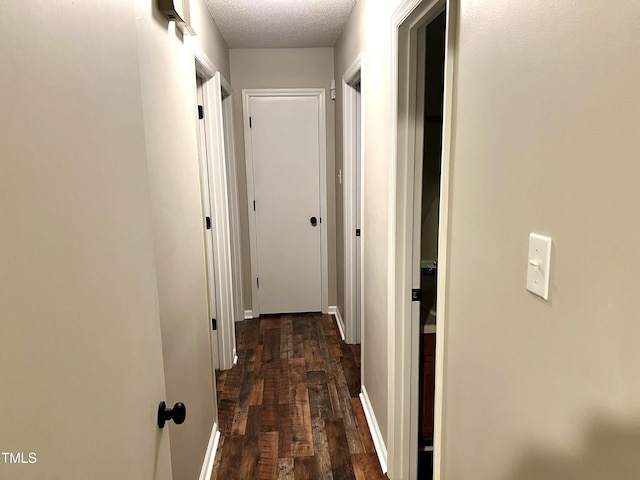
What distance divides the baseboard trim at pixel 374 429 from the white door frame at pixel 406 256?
0.13 metres

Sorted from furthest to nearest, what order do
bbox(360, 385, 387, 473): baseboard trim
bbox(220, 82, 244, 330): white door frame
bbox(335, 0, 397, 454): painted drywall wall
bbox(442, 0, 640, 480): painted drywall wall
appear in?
bbox(220, 82, 244, 330): white door frame < bbox(360, 385, 387, 473): baseboard trim < bbox(335, 0, 397, 454): painted drywall wall < bbox(442, 0, 640, 480): painted drywall wall

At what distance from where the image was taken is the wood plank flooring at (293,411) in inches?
86.0

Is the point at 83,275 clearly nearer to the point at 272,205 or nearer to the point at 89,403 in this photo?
the point at 89,403

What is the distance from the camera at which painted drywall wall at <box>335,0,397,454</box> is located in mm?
1929

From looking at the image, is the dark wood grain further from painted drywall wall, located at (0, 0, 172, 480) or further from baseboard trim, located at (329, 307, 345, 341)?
painted drywall wall, located at (0, 0, 172, 480)

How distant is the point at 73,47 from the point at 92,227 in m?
0.27

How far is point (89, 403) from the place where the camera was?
660mm

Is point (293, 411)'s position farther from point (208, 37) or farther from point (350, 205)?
point (208, 37)

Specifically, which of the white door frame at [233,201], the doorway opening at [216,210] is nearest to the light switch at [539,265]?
the doorway opening at [216,210]

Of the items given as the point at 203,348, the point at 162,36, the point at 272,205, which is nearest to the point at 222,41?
the point at 272,205

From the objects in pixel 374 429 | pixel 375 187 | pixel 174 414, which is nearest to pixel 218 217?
pixel 375 187

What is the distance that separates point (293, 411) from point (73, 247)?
2.32 m

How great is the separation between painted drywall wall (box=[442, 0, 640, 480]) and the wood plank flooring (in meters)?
1.24

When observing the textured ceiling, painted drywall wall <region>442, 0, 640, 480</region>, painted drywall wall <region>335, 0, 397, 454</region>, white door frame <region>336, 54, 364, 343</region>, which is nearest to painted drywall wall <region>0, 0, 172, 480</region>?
painted drywall wall <region>442, 0, 640, 480</region>
